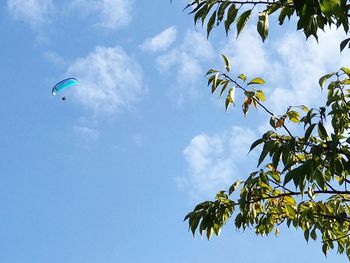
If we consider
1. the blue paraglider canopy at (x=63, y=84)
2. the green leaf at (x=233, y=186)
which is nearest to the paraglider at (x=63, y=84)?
the blue paraglider canopy at (x=63, y=84)

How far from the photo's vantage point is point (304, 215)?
495cm

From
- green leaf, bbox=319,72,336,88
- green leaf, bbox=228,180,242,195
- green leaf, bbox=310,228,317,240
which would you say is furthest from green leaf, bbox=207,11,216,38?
green leaf, bbox=310,228,317,240

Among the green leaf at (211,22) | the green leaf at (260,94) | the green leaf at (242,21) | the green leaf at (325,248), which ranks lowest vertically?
the green leaf at (325,248)

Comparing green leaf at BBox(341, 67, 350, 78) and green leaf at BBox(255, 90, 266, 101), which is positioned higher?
green leaf at BBox(255, 90, 266, 101)

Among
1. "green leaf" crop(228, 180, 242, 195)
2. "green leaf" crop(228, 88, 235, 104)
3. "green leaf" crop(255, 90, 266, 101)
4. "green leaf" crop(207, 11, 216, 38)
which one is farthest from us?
"green leaf" crop(228, 180, 242, 195)

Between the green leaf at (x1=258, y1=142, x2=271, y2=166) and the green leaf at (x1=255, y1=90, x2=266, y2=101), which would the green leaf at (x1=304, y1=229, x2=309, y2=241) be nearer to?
the green leaf at (x1=255, y1=90, x2=266, y2=101)

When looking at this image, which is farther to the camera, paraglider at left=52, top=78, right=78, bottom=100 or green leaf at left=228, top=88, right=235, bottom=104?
paraglider at left=52, top=78, right=78, bottom=100

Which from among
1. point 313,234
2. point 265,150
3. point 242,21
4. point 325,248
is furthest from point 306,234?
point 242,21

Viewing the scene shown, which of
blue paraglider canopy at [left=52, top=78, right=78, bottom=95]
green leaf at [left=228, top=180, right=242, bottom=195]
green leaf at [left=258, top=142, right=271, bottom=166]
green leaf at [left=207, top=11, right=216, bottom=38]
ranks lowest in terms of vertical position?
green leaf at [left=258, top=142, right=271, bottom=166]

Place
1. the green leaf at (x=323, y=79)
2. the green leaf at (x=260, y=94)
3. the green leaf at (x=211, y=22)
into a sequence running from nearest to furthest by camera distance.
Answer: the green leaf at (x=211, y=22) → the green leaf at (x=323, y=79) → the green leaf at (x=260, y=94)

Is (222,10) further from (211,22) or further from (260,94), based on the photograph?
(260,94)

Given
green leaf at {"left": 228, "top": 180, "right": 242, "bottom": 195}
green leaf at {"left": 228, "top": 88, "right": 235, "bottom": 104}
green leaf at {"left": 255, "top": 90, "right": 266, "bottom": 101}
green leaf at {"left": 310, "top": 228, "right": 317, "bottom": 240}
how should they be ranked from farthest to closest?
green leaf at {"left": 310, "top": 228, "right": 317, "bottom": 240}, green leaf at {"left": 228, "top": 180, "right": 242, "bottom": 195}, green leaf at {"left": 255, "top": 90, "right": 266, "bottom": 101}, green leaf at {"left": 228, "top": 88, "right": 235, "bottom": 104}

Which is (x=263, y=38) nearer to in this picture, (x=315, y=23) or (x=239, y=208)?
(x=315, y=23)

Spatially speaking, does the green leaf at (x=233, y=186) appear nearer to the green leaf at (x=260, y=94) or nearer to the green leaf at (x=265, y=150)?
the green leaf at (x=260, y=94)
